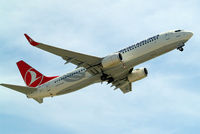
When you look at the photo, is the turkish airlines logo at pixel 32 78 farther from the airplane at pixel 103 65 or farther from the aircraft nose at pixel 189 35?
the aircraft nose at pixel 189 35

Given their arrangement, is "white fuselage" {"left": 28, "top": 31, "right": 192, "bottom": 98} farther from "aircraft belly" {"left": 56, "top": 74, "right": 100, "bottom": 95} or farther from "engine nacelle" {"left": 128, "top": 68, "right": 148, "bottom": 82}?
"engine nacelle" {"left": 128, "top": 68, "right": 148, "bottom": 82}

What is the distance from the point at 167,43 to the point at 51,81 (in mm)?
16278

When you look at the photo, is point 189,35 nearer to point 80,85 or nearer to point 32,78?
point 80,85

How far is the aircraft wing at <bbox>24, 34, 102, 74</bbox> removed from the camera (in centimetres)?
4003

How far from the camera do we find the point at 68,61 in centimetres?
4203

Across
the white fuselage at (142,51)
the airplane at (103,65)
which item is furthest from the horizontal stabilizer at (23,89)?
the white fuselage at (142,51)

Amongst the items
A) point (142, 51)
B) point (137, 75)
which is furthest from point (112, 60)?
point (137, 75)

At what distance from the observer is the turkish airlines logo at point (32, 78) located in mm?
49781

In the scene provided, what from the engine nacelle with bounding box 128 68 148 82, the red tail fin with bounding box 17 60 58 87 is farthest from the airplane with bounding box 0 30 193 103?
the red tail fin with bounding box 17 60 58 87

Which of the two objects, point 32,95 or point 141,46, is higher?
point 141,46

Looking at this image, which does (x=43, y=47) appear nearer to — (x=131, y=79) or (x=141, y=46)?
(x=141, y=46)

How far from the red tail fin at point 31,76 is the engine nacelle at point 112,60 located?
32.9ft

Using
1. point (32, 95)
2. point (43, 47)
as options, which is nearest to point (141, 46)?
point (43, 47)

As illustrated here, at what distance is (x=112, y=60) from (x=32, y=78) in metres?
14.5
